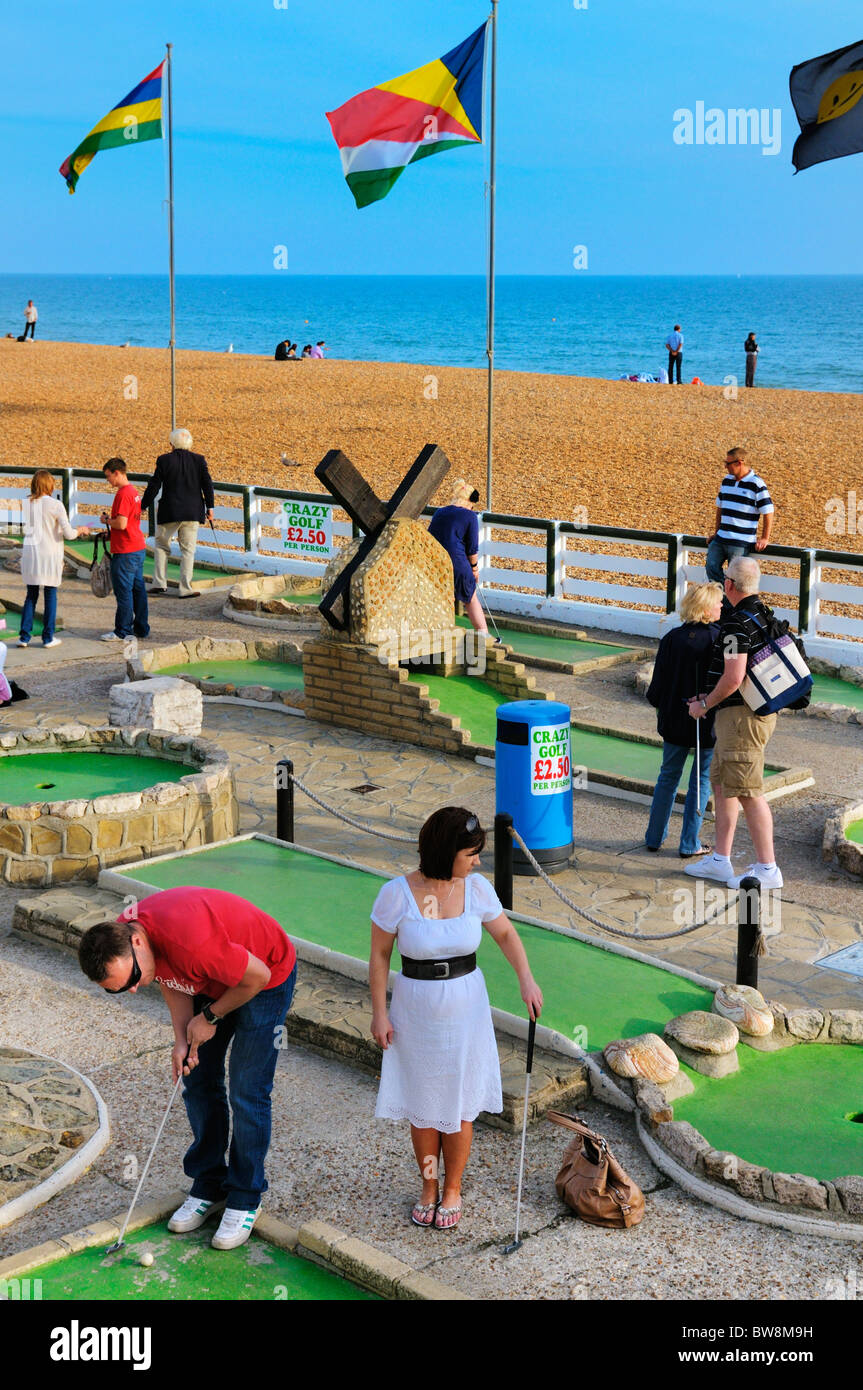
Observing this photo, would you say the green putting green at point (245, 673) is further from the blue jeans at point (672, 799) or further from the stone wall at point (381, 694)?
the blue jeans at point (672, 799)

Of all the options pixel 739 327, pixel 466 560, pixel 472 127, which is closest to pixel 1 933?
pixel 466 560

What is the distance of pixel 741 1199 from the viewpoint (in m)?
6.18

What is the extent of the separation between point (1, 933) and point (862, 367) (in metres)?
79.6

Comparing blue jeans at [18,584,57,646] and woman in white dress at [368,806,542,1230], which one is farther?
blue jeans at [18,584,57,646]

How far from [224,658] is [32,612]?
2.01m

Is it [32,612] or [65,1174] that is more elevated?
[32,612]

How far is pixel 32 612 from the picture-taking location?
15867 mm

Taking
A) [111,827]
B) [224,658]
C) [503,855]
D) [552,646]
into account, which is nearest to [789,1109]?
[503,855]

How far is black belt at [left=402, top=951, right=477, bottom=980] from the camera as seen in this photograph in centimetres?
572

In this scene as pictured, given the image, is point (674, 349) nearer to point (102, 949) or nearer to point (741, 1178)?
point (741, 1178)

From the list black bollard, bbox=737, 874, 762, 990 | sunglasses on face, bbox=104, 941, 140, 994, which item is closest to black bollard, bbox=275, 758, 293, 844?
black bollard, bbox=737, 874, 762, 990

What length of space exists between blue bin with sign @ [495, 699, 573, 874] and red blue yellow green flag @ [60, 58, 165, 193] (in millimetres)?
13764

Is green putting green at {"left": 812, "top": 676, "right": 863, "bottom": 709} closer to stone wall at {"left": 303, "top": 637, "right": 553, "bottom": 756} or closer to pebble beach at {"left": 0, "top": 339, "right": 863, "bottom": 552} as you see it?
stone wall at {"left": 303, "top": 637, "right": 553, "bottom": 756}
